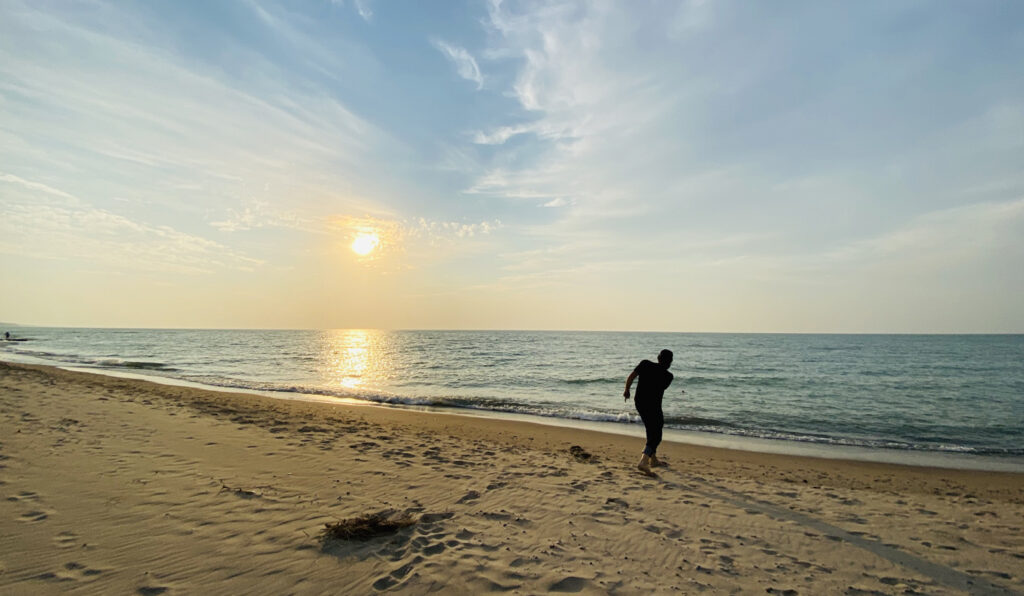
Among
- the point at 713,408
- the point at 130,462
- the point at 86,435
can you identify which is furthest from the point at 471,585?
the point at 713,408

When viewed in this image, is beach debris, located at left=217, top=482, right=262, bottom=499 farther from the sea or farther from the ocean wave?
the ocean wave

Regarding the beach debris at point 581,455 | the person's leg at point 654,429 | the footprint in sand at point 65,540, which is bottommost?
the beach debris at point 581,455

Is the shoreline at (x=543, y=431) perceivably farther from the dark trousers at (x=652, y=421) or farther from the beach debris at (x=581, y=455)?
the dark trousers at (x=652, y=421)

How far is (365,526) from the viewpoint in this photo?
4.49 m

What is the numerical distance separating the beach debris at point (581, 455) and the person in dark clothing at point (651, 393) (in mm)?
1244

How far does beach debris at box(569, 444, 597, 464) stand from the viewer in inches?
338

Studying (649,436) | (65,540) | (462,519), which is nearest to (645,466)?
(649,436)

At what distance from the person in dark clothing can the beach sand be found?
0.56 m

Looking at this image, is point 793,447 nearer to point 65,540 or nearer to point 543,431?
point 543,431

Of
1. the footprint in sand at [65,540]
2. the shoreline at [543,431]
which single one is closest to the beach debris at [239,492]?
the footprint in sand at [65,540]

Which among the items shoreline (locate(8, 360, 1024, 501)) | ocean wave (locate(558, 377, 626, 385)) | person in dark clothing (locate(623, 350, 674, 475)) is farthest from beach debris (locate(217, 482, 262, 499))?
ocean wave (locate(558, 377, 626, 385))

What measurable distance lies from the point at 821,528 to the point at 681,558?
2266mm

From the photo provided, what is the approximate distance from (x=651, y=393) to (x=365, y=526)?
482 centimetres

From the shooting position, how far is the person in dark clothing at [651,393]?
24.2ft
